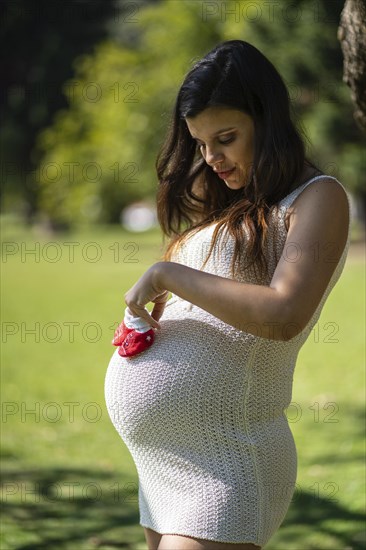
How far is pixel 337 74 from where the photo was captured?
16.1 meters

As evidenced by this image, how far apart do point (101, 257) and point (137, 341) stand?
94.3 ft

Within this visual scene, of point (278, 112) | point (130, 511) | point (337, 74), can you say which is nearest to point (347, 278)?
point (337, 74)

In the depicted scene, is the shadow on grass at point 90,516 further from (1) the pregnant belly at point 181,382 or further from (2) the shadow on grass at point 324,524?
(1) the pregnant belly at point 181,382

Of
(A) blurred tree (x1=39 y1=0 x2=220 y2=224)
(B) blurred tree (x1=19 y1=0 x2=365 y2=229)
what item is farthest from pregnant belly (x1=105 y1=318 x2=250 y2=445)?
(A) blurred tree (x1=39 y1=0 x2=220 y2=224)

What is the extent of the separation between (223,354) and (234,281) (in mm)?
216

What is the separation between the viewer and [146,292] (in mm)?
2184

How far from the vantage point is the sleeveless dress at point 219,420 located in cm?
219

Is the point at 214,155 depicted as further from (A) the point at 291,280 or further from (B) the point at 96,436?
(B) the point at 96,436

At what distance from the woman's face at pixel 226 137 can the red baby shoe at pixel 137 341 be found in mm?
464

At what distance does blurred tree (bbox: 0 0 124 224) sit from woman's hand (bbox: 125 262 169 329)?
3948 centimetres

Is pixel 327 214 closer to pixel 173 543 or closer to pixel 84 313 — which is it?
pixel 173 543

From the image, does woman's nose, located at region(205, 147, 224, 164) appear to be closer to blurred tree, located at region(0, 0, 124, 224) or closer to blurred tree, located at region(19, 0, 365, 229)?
blurred tree, located at region(19, 0, 365, 229)

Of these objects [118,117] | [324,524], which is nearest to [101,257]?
[118,117]

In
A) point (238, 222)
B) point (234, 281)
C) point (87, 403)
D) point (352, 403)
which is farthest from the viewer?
point (87, 403)
